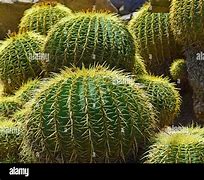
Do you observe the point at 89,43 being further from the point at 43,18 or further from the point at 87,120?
the point at 43,18

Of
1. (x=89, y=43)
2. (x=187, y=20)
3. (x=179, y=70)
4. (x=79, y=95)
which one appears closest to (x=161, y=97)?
(x=89, y=43)

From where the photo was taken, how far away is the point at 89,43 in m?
3.56

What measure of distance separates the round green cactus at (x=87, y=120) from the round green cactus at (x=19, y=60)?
1.12 metres

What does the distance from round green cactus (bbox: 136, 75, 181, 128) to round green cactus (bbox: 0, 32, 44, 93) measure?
29.4 inches

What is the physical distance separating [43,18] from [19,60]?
2.03 feet

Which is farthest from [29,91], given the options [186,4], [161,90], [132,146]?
[186,4]

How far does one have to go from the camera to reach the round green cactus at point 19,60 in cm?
405

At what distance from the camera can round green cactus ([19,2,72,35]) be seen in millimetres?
4523

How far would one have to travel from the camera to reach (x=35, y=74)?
408cm

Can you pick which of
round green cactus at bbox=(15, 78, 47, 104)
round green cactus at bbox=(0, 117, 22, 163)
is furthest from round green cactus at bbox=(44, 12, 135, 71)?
round green cactus at bbox=(0, 117, 22, 163)

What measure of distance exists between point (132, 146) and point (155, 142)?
0.37 ft

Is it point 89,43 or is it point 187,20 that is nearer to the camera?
point 89,43

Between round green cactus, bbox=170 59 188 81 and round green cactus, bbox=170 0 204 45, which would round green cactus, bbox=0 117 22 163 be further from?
round green cactus, bbox=170 59 188 81

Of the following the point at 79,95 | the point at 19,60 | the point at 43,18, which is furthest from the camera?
the point at 43,18
